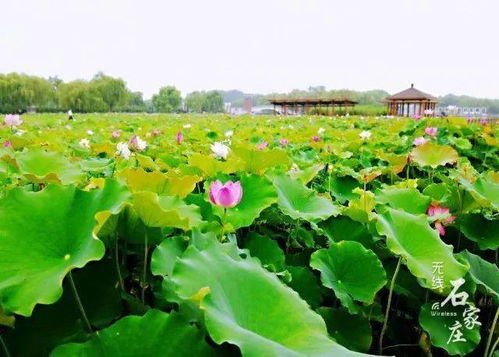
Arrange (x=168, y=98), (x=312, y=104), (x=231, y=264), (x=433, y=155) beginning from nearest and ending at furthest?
(x=231, y=264)
(x=433, y=155)
(x=312, y=104)
(x=168, y=98)

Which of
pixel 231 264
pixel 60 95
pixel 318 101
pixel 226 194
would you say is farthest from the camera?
pixel 60 95

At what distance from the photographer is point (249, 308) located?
66cm

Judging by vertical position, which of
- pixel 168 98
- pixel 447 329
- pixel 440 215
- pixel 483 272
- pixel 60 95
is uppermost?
pixel 60 95

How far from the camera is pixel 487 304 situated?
1.37 meters

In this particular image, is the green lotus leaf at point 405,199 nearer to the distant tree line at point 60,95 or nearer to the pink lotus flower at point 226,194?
the pink lotus flower at point 226,194

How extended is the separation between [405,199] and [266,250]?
55cm

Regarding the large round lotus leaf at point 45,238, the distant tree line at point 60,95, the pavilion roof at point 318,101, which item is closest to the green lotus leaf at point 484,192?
the large round lotus leaf at point 45,238

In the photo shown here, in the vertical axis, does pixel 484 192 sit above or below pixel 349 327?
above

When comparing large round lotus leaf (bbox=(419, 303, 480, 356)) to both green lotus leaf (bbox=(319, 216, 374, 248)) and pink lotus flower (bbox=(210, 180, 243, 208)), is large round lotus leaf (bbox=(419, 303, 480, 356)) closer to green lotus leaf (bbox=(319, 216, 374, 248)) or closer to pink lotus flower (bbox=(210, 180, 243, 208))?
green lotus leaf (bbox=(319, 216, 374, 248))

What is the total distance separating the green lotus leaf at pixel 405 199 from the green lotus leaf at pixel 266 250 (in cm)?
43

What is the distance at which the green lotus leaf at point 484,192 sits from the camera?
1.31 meters

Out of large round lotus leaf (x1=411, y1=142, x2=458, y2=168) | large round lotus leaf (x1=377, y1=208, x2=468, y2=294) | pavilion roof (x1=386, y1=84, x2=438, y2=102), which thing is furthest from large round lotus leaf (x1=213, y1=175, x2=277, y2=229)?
pavilion roof (x1=386, y1=84, x2=438, y2=102)

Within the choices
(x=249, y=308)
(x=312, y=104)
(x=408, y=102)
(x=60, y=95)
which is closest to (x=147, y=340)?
(x=249, y=308)

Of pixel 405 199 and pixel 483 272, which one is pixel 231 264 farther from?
pixel 405 199
